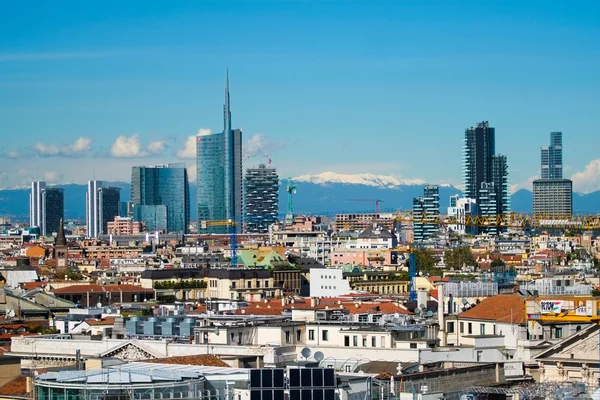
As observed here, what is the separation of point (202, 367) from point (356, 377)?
325cm

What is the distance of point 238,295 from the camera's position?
130625mm

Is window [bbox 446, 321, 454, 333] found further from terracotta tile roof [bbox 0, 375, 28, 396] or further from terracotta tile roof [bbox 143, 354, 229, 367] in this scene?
terracotta tile roof [bbox 0, 375, 28, 396]

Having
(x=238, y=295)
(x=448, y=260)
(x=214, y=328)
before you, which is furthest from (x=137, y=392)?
(x=448, y=260)

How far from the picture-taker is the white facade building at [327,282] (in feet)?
427

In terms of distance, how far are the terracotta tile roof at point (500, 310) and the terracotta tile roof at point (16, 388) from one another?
56.4ft

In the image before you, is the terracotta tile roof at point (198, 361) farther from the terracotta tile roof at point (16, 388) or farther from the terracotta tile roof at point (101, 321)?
the terracotta tile roof at point (101, 321)

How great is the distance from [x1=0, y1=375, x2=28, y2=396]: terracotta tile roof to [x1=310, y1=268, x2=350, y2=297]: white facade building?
86.2 meters

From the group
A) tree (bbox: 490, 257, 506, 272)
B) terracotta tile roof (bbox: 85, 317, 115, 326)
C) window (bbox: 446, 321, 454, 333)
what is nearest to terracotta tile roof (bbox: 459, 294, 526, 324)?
window (bbox: 446, 321, 454, 333)

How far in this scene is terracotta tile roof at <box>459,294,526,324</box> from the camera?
54938 millimetres

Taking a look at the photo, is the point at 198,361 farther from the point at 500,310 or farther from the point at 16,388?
the point at 500,310

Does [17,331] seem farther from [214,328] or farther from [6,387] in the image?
[6,387]

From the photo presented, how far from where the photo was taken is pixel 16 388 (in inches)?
1623

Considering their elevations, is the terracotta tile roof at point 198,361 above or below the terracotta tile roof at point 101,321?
above

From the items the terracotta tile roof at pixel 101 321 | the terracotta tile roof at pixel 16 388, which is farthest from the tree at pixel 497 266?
the terracotta tile roof at pixel 16 388
